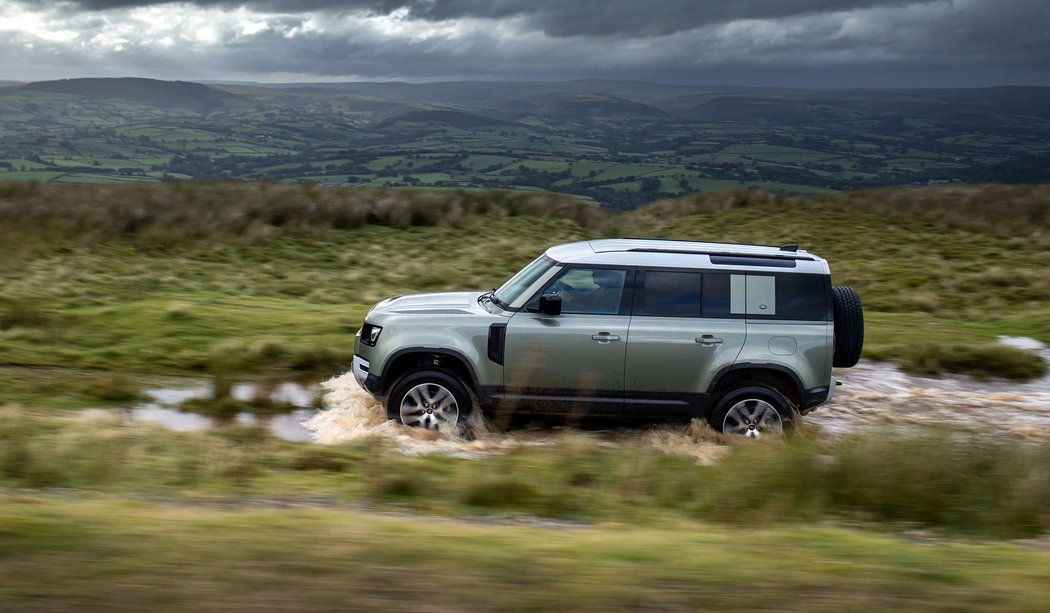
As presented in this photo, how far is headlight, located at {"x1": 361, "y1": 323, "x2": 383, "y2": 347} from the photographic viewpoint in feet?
29.5

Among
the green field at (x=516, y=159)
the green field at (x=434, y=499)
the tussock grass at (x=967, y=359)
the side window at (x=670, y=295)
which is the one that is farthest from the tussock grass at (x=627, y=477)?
the green field at (x=516, y=159)

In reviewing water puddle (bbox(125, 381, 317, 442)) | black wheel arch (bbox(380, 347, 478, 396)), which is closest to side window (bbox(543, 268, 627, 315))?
black wheel arch (bbox(380, 347, 478, 396))

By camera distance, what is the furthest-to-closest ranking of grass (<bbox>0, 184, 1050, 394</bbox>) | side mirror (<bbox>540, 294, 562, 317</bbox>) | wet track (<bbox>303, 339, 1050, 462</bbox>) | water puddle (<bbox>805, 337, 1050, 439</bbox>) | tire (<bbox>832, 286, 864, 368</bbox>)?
grass (<bbox>0, 184, 1050, 394</bbox>) < water puddle (<bbox>805, 337, 1050, 439</bbox>) < tire (<bbox>832, 286, 864, 368</bbox>) < side mirror (<bbox>540, 294, 562, 317</bbox>) < wet track (<bbox>303, 339, 1050, 462</bbox>)

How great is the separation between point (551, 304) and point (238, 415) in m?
3.48

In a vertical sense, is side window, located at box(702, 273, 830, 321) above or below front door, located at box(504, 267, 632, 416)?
above

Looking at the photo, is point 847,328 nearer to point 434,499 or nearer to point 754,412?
point 754,412

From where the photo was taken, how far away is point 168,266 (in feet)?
60.3

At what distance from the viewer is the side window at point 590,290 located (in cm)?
889

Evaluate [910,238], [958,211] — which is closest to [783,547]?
[910,238]

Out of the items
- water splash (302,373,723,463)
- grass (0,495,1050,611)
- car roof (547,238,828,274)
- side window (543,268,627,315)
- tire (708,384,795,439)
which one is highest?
car roof (547,238,828,274)

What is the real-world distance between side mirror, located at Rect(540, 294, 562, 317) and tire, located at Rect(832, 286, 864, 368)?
9.13 feet

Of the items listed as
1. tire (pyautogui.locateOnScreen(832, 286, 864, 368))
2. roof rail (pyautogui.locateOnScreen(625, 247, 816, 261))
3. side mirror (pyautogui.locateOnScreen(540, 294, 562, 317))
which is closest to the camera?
side mirror (pyautogui.locateOnScreen(540, 294, 562, 317))

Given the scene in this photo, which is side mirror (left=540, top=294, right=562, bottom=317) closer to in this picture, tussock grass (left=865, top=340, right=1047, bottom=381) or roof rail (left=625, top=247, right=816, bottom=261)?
roof rail (left=625, top=247, right=816, bottom=261)

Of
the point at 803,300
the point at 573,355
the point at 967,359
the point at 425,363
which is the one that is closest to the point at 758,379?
the point at 803,300
